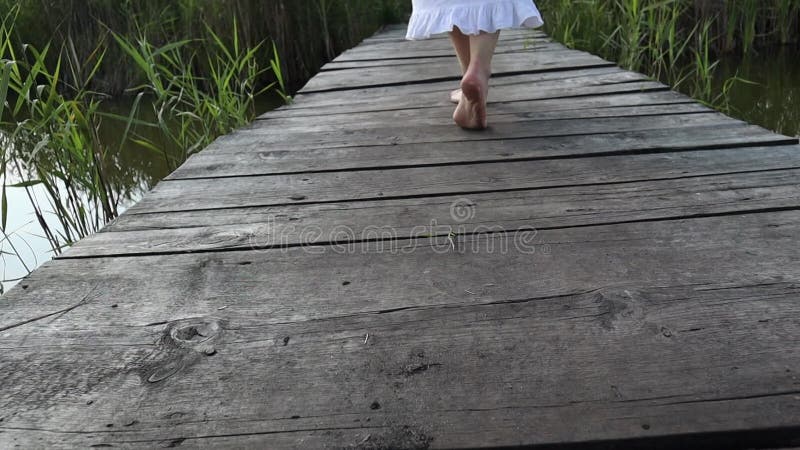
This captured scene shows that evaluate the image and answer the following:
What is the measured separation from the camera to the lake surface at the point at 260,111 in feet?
7.15

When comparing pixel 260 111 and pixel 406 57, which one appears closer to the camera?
pixel 406 57

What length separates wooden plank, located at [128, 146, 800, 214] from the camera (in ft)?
4.91

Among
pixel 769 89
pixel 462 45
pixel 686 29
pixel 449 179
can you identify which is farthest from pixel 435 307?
pixel 686 29

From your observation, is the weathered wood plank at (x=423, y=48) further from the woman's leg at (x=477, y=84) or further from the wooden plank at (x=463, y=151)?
Result: the wooden plank at (x=463, y=151)

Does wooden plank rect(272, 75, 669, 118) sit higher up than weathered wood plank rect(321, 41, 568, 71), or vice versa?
wooden plank rect(272, 75, 669, 118)

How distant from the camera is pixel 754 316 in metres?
0.90

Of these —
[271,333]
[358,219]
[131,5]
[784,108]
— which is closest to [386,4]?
[131,5]

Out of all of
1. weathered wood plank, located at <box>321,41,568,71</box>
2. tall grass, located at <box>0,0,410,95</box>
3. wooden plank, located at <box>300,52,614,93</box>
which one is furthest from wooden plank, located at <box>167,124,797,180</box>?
tall grass, located at <box>0,0,410,95</box>

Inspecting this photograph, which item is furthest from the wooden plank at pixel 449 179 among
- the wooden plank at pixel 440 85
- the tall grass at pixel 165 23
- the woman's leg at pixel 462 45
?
the tall grass at pixel 165 23

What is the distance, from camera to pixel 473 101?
6.39 ft

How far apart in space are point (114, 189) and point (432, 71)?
61.2 inches

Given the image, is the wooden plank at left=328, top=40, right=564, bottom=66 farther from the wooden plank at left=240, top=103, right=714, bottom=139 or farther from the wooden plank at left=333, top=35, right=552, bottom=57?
the wooden plank at left=240, top=103, right=714, bottom=139

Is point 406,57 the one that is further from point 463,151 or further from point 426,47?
point 463,151

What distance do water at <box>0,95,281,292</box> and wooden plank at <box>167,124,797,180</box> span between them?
1.81 ft
